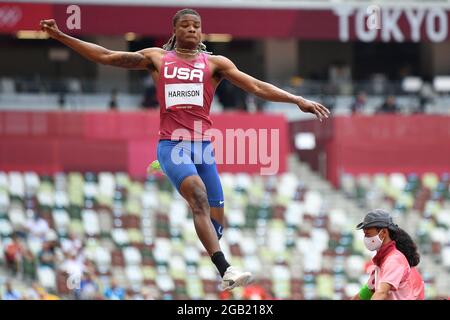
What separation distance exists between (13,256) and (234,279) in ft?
49.3

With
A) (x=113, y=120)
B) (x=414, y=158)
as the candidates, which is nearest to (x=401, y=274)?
(x=113, y=120)

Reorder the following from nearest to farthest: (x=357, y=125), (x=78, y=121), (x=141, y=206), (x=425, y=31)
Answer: (x=141, y=206) → (x=78, y=121) → (x=357, y=125) → (x=425, y=31)

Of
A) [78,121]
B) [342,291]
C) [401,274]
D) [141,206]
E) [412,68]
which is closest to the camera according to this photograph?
[401,274]

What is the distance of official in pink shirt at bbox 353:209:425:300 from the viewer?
8.04 meters

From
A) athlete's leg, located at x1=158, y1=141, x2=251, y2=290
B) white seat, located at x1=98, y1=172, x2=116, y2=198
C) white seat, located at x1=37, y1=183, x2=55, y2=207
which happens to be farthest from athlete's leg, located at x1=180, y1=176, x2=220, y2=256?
white seat, located at x1=98, y1=172, x2=116, y2=198

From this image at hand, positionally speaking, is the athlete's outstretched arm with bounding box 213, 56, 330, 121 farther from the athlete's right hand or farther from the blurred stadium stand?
the blurred stadium stand

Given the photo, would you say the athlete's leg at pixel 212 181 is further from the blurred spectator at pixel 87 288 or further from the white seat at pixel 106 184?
the white seat at pixel 106 184

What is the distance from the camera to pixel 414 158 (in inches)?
1144

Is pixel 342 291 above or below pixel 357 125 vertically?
below

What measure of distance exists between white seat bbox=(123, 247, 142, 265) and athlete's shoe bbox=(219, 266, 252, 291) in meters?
15.4

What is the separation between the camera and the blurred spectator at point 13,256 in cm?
2264

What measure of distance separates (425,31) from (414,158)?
11.7ft
